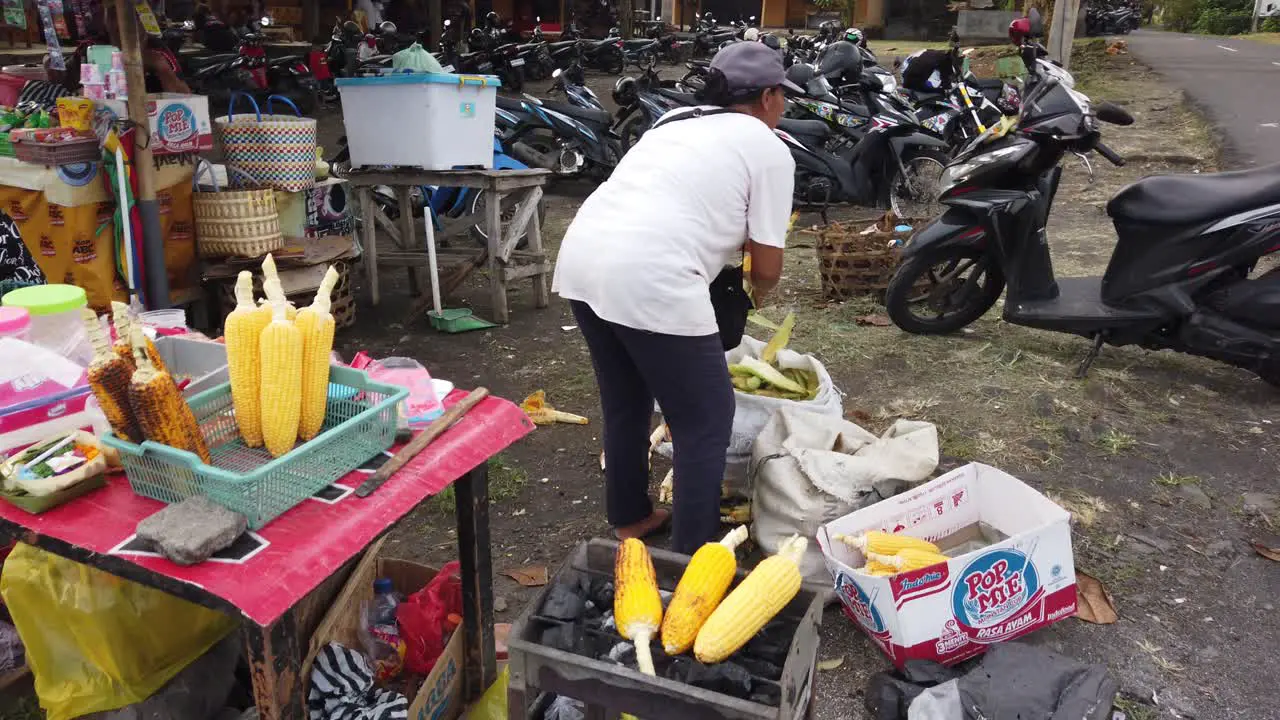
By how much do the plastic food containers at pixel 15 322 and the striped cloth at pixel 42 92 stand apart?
4109 millimetres

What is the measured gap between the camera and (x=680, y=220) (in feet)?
8.34

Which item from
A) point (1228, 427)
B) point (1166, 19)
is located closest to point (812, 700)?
point (1228, 427)

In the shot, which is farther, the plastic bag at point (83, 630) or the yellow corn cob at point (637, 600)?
the plastic bag at point (83, 630)

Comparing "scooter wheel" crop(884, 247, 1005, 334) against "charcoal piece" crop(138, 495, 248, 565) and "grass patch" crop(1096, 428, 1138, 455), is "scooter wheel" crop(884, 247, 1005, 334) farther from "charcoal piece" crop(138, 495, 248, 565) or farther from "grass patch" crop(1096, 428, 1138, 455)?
"charcoal piece" crop(138, 495, 248, 565)

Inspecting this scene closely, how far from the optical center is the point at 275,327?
1.78 m

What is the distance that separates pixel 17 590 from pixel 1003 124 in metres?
4.78

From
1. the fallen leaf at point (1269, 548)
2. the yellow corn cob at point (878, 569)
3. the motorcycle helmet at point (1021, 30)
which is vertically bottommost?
the fallen leaf at point (1269, 548)

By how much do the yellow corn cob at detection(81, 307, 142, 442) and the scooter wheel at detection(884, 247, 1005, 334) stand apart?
419 centimetres

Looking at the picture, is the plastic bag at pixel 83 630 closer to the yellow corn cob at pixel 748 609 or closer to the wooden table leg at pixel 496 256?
the yellow corn cob at pixel 748 609

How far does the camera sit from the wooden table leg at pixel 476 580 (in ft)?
7.44

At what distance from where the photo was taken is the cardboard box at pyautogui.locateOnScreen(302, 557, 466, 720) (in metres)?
2.17

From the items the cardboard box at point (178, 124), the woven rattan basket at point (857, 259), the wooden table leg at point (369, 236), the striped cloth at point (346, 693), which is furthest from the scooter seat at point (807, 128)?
Result: the striped cloth at point (346, 693)

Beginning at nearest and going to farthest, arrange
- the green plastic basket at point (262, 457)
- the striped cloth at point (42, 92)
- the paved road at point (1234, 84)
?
the green plastic basket at point (262, 457) → the striped cloth at point (42, 92) → the paved road at point (1234, 84)

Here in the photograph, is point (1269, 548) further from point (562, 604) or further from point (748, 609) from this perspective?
point (562, 604)
